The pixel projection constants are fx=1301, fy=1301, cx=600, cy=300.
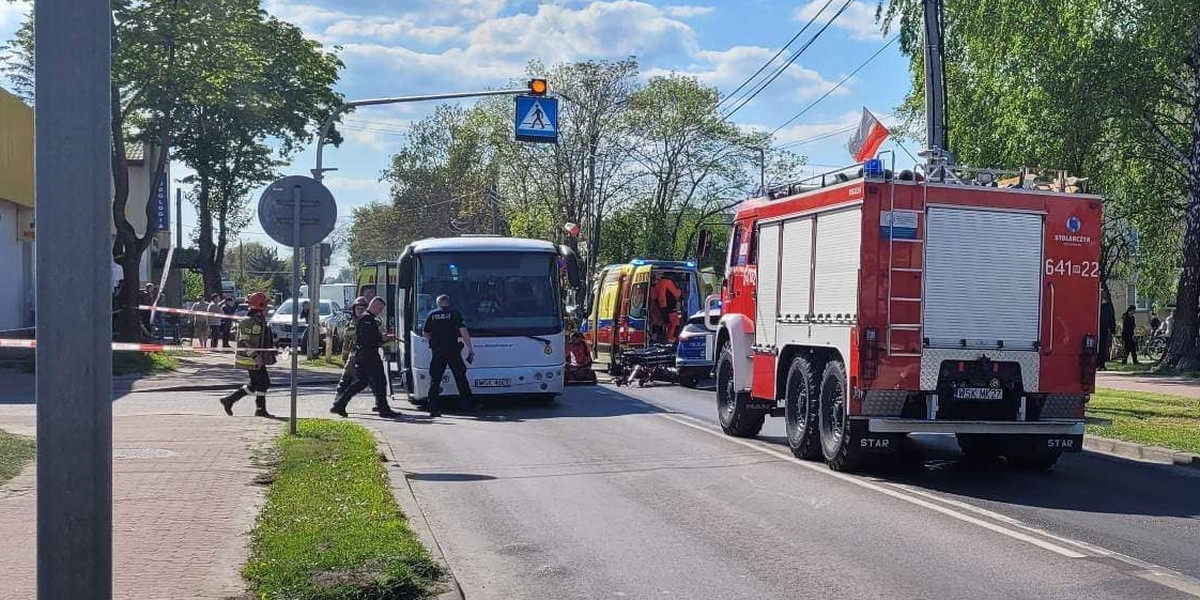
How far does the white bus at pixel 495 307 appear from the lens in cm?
1966

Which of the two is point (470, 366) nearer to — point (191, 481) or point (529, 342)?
point (529, 342)

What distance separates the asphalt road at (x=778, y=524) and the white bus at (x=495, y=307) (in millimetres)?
4227

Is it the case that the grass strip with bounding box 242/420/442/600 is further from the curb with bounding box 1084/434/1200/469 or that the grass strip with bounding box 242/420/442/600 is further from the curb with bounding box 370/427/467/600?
the curb with bounding box 1084/434/1200/469

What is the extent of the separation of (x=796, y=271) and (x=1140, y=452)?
430 cm

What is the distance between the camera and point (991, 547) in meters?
8.71

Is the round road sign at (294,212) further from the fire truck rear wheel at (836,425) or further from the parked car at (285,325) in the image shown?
the parked car at (285,325)

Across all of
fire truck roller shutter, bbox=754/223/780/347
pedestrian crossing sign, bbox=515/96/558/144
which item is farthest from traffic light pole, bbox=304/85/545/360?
fire truck roller shutter, bbox=754/223/780/347

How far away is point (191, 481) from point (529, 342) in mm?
9327

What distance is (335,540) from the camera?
8172mm

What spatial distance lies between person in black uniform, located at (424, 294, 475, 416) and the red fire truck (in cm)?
707

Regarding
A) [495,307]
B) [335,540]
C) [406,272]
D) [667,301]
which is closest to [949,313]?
[335,540]

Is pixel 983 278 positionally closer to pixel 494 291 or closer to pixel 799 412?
pixel 799 412

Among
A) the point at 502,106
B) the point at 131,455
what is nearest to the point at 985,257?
the point at 131,455

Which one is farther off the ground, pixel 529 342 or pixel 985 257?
pixel 985 257
